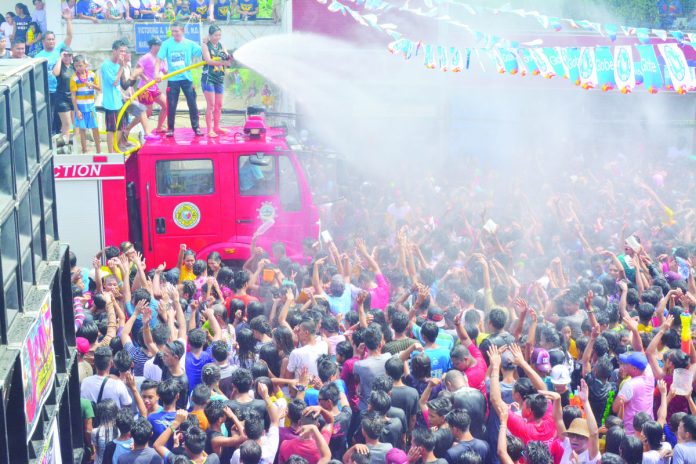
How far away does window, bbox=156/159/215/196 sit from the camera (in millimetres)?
11836

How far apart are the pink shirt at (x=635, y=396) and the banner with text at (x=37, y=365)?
436cm

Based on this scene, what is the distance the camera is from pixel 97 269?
10.0 m

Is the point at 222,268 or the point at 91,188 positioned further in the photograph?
the point at 91,188

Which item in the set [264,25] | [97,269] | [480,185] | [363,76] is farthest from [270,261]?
[264,25]

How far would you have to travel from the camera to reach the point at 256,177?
11.9 m

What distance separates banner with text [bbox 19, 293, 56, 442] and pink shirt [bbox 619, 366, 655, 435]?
4364 millimetres

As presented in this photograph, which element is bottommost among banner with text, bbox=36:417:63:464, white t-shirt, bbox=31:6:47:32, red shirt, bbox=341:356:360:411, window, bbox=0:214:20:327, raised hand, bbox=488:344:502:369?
red shirt, bbox=341:356:360:411

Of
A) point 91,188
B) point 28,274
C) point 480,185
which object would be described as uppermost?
point 28,274

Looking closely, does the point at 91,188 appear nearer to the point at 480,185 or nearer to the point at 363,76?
the point at 480,185

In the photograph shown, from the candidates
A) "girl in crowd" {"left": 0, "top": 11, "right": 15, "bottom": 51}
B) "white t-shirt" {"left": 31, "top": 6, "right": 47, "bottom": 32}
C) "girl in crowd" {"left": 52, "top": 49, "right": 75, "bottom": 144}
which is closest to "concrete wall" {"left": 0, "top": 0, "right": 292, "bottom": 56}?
"white t-shirt" {"left": 31, "top": 6, "right": 47, "bottom": 32}

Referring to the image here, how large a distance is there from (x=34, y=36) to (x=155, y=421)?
1778 centimetres

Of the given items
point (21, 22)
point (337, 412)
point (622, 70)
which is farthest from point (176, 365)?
point (21, 22)

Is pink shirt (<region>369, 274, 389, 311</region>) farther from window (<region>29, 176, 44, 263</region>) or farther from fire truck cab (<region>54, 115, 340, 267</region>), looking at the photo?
window (<region>29, 176, 44, 263</region>)

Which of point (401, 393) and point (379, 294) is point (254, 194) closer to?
point (379, 294)
